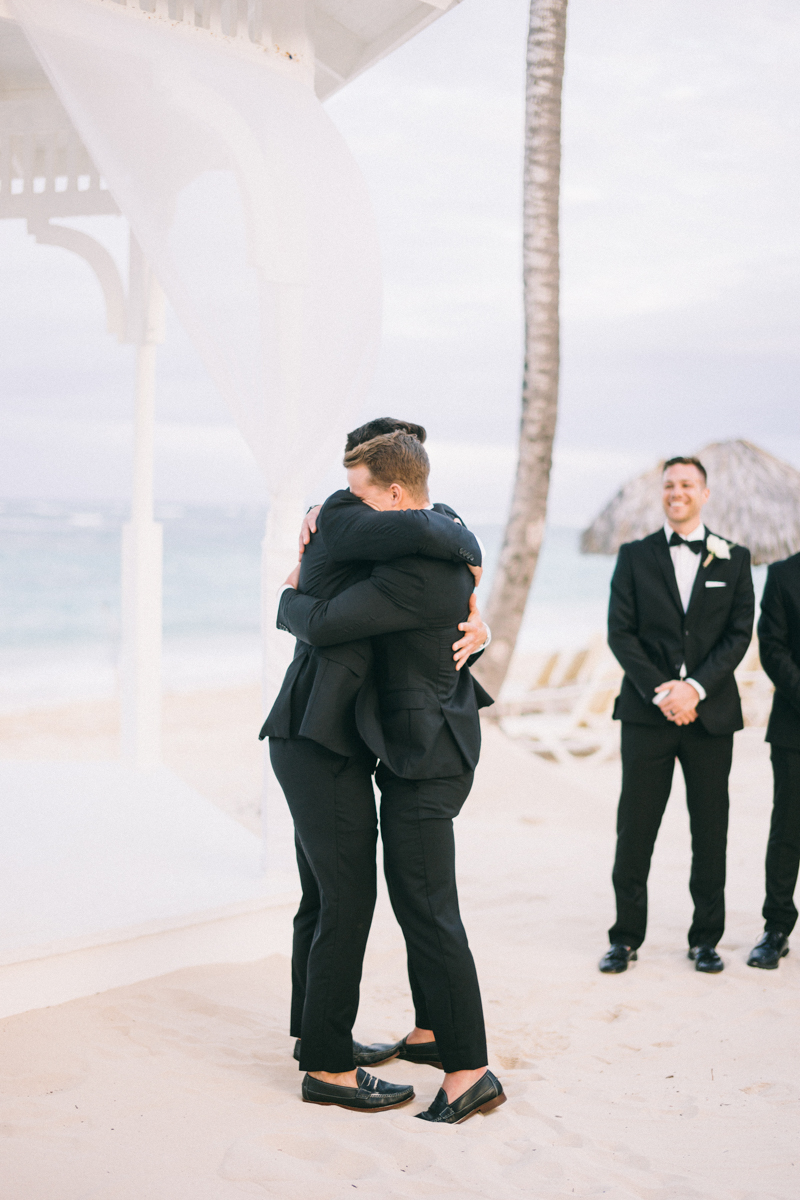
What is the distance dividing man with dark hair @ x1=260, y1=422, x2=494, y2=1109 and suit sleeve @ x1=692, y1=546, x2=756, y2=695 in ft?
4.39

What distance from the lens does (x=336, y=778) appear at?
95.3 inches

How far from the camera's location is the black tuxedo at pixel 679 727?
3518mm

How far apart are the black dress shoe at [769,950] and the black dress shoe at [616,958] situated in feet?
1.39

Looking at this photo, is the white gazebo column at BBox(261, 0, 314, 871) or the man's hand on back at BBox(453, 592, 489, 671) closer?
the man's hand on back at BBox(453, 592, 489, 671)

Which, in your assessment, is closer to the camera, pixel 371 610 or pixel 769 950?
pixel 371 610

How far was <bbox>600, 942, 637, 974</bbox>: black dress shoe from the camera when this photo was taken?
3523mm

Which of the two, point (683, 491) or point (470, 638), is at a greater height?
point (683, 491)

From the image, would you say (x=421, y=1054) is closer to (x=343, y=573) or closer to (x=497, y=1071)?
(x=497, y=1071)

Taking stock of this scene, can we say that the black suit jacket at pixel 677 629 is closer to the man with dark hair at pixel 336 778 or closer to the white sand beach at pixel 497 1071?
the white sand beach at pixel 497 1071

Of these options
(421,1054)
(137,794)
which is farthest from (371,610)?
(137,794)

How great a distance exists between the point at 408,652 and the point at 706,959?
1942 millimetres

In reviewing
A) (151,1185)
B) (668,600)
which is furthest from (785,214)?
(151,1185)

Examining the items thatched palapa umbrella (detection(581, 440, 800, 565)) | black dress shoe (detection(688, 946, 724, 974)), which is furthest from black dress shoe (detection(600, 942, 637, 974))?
thatched palapa umbrella (detection(581, 440, 800, 565))

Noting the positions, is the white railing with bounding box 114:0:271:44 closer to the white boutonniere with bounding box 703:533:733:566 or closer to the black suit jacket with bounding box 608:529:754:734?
the black suit jacket with bounding box 608:529:754:734
